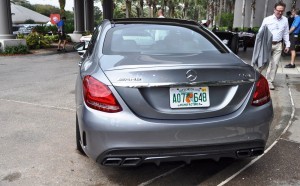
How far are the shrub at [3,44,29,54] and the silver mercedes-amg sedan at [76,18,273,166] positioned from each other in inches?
534

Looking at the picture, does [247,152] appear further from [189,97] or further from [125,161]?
[125,161]

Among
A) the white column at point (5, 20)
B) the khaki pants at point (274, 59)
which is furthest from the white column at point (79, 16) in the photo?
the khaki pants at point (274, 59)

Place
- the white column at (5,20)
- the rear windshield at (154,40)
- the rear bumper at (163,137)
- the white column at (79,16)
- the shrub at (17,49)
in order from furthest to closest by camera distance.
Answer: the white column at (79,16) → the white column at (5,20) → the shrub at (17,49) → the rear windshield at (154,40) → the rear bumper at (163,137)

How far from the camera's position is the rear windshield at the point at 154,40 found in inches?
142

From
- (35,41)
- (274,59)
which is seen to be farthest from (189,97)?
(35,41)

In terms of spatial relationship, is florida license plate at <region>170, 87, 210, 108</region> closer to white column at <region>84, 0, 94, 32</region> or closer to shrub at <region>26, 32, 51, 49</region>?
shrub at <region>26, 32, 51, 49</region>

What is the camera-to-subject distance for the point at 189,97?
2898 mm

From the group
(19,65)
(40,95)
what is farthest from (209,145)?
(19,65)

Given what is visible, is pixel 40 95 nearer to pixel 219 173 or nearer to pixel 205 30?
pixel 205 30

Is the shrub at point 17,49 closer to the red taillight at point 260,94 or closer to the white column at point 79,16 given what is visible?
the white column at point 79,16

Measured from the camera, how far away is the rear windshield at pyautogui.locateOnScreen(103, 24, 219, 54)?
142 inches

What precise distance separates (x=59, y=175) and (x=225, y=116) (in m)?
1.73

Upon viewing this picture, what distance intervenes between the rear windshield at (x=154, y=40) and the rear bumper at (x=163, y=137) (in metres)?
0.89

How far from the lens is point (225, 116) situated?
295cm
